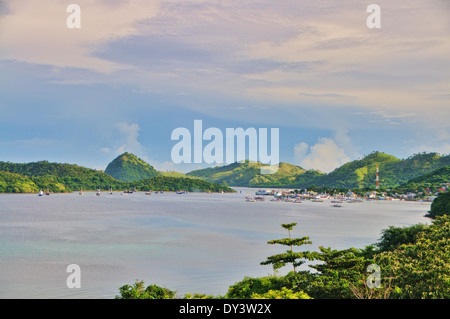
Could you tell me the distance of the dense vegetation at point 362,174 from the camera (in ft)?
273

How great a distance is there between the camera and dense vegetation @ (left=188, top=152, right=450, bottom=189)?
83.3m

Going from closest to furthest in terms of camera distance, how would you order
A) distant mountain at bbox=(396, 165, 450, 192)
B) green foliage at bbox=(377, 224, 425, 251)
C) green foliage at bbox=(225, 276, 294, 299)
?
green foliage at bbox=(225, 276, 294, 299) → green foliage at bbox=(377, 224, 425, 251) → distant mountain at bbox=(396, 165, 450, 192)

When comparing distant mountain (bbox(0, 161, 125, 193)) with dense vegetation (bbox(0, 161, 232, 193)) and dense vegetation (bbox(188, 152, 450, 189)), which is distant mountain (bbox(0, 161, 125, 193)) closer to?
dense vegetation (bbox(0, 161, 232, 193))

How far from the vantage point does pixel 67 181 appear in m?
85.9

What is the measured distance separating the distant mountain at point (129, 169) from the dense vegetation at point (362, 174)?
3043 centimetres

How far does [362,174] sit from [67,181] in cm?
6234

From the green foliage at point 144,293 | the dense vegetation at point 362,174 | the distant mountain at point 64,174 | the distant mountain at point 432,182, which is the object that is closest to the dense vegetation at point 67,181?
the distant mountain at point 64,174

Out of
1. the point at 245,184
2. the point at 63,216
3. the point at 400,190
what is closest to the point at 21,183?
the point at 63,216

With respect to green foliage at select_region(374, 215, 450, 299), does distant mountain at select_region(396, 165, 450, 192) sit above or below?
above

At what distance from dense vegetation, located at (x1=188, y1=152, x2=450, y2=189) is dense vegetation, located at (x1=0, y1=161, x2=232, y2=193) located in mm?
22176

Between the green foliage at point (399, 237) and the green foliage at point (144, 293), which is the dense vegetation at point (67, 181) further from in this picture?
the green foliage at point (144, 293)

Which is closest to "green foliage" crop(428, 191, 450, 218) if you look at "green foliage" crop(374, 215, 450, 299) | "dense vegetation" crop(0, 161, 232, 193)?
"green foliage" crop(374, 215, 450, 299)

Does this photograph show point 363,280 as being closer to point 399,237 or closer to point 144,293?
point 144,293
